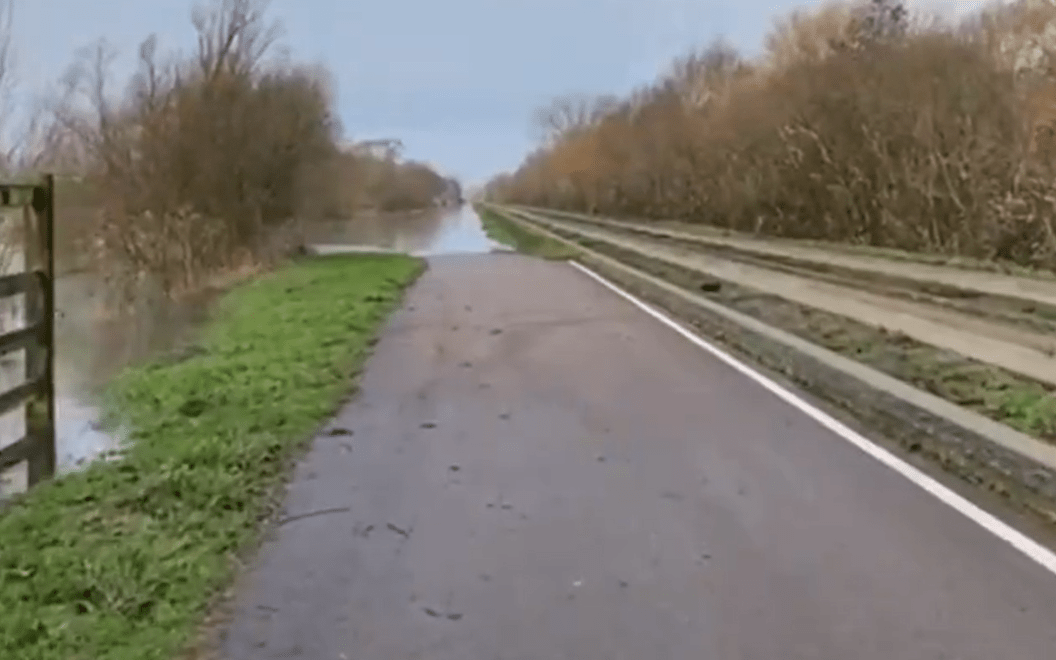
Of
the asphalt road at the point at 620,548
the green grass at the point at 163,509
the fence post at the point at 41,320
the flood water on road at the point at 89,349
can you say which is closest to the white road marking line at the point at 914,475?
the asphalt road at the point at 620,548

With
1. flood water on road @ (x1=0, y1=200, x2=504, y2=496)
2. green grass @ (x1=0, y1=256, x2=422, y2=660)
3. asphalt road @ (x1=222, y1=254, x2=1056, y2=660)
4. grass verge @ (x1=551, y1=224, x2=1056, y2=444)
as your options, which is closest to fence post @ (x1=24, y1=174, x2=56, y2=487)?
flood water on road @ (x1=0, y1=200, x2=504, y2=496)

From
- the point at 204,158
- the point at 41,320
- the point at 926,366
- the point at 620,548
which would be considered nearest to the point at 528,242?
the point at 204,158

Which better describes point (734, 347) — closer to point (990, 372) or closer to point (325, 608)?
point (990, 372)

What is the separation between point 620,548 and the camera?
22.1ft

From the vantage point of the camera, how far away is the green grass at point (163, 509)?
5.48 metres

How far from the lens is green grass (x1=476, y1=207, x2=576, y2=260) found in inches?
1595

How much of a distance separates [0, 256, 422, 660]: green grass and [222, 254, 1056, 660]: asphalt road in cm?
29

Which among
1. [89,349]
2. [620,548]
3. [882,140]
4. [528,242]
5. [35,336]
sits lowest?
[89,349]

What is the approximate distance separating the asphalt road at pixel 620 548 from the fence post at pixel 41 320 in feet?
6.52

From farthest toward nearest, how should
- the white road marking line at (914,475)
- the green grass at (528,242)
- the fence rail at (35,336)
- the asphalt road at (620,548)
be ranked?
the green grass at (528,242)
the fence rail at (35,336)
the white road marking line at (914,475)
the asphalt road at (620,548)

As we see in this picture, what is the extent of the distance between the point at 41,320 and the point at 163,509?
252cm

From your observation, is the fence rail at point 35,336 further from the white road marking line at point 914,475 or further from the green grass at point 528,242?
the green grass at point 528,242

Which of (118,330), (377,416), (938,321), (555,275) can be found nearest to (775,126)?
(555,275)

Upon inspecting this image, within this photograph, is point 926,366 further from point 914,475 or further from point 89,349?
point 89,349
